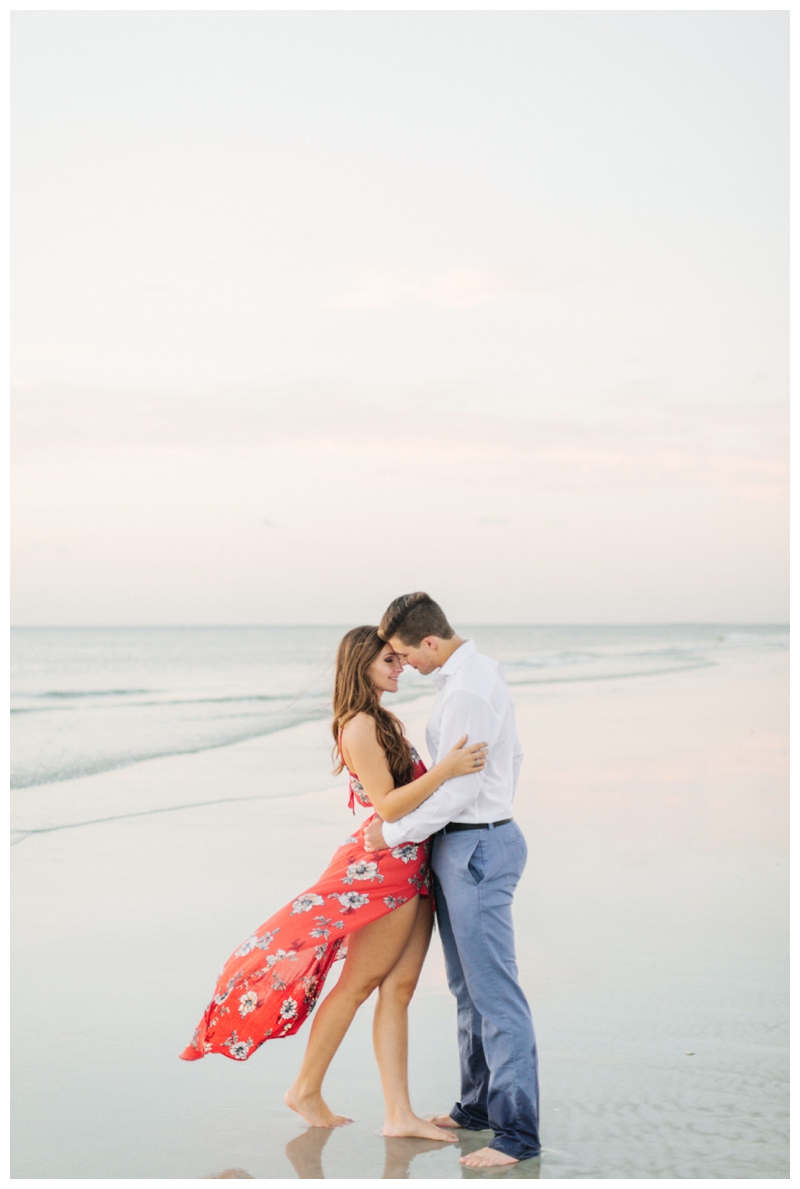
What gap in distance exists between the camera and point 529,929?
611cm

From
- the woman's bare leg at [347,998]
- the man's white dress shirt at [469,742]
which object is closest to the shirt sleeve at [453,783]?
the man's white dress shirt at [469,742]

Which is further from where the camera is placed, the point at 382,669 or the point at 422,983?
the point at 422,983

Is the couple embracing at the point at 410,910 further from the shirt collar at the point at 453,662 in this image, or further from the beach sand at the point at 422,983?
the beach sand at the point at 422,983

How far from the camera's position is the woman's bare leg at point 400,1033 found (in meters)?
3.84

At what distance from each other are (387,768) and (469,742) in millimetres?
365

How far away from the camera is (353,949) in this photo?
3.98 meters

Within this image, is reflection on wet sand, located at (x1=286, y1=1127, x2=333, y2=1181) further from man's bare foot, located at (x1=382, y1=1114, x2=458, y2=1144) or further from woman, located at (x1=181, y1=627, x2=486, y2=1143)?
man's bare foot, located at (x1=382, y1=1114, x2=458, y2=1144)

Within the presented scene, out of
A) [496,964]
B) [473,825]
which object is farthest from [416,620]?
[496,964]

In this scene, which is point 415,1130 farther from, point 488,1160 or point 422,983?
point 422,983

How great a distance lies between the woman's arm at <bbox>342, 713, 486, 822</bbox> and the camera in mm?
3666

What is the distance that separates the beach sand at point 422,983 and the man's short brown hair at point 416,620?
1.85m

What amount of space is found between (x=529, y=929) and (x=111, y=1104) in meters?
2.79

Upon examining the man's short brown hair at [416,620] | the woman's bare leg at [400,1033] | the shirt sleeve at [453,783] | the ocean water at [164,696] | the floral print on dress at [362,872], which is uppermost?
the man's short brown hair at [416,620]

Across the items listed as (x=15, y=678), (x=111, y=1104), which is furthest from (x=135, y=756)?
(x=15, y=678)
